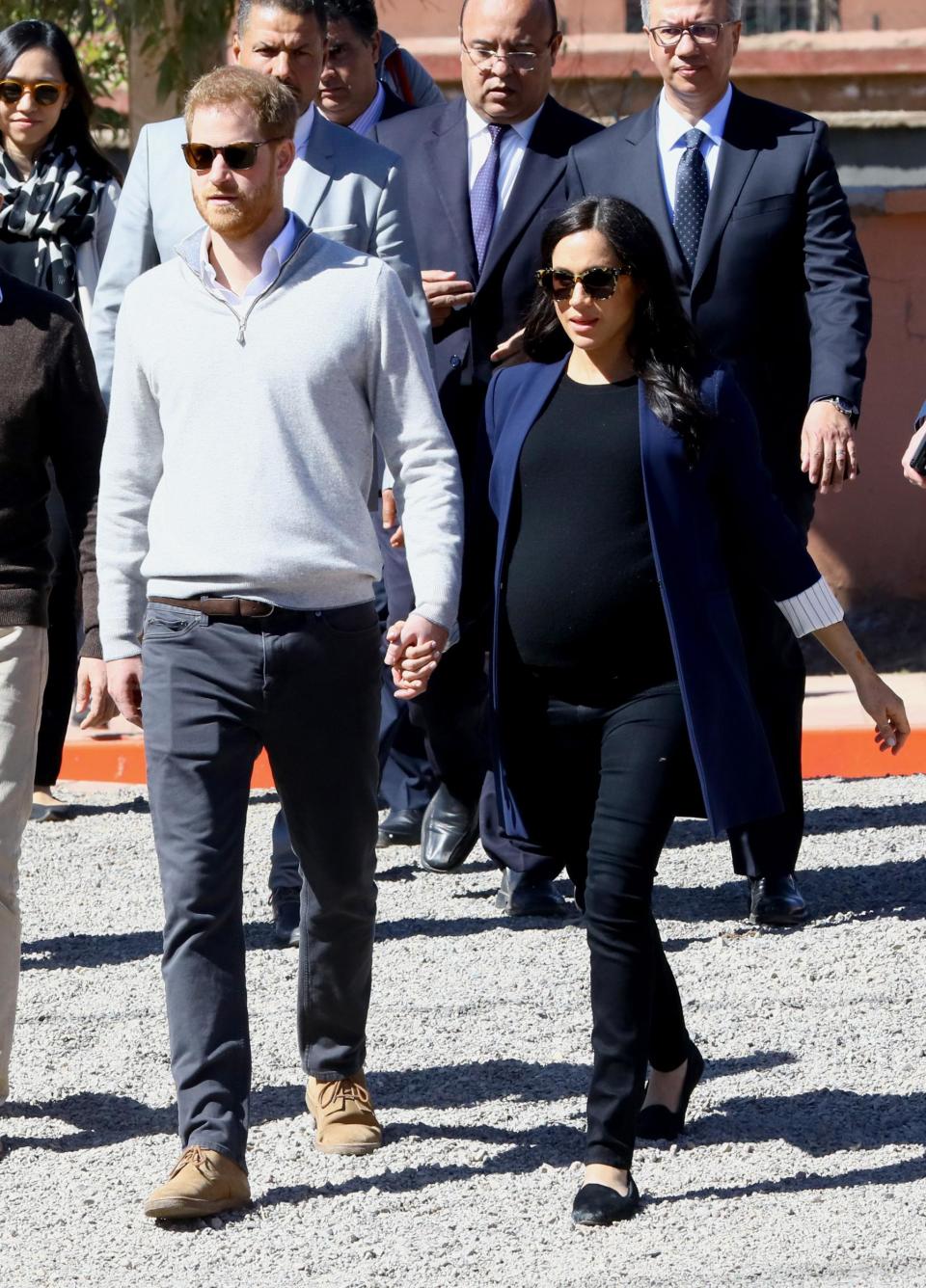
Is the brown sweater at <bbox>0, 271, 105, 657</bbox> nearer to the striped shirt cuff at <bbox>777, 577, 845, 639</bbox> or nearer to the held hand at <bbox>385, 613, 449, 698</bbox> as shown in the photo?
the held hand at <bbox>385, 613, 449, 698</bbox>

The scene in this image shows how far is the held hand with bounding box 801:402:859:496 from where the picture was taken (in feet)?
17.9

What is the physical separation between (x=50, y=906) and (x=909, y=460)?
276 cm

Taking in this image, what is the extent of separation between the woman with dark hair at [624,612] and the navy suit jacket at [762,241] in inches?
59.7

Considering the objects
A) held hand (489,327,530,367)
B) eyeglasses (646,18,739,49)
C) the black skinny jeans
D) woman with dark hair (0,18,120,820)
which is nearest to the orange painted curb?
woman with dark hair (0,18,120,820)

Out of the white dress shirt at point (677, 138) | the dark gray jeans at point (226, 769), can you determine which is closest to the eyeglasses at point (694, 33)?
the white dress shirt at point (677, 138)

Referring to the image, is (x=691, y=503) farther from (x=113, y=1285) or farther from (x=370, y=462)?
(x=113, y=1285)

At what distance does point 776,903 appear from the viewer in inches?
228

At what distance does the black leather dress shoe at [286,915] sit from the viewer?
561cm

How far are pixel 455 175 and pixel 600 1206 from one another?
3.07m

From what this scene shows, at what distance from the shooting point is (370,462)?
4070mm

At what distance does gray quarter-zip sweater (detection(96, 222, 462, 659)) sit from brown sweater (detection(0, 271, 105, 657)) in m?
0.26

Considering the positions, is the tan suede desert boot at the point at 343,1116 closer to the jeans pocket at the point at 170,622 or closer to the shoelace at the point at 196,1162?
the shoelace at the point at 196,1162

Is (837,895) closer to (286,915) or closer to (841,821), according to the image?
(841,821)

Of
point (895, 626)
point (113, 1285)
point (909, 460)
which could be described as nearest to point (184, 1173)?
point (113, 1285)
